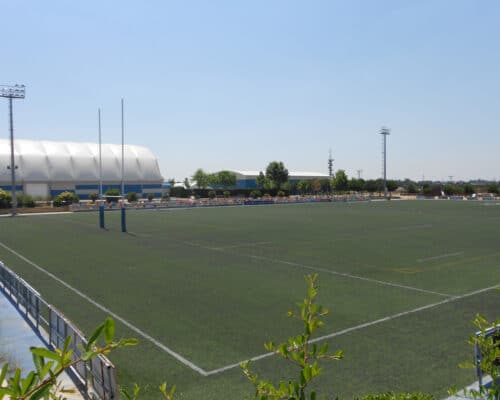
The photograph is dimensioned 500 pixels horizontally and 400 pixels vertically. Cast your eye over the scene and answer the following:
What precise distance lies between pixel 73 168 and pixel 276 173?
2002 inches

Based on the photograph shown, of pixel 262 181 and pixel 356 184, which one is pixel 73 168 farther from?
pixel 356 184

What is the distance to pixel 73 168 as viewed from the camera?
89500 mm

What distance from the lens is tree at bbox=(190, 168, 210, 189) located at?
5037 inches

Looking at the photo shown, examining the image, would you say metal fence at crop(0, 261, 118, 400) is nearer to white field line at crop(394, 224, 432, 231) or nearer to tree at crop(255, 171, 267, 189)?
white field line at crop(394, 224, 432, 231)

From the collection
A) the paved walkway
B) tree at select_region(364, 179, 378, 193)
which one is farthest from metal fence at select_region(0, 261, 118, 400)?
tree at select_region(364, 179, 378, 193)

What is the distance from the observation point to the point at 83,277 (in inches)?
753

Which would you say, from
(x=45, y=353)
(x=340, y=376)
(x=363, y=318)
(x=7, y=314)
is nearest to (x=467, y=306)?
(x=363, y=318)

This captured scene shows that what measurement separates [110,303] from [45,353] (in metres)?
14.2

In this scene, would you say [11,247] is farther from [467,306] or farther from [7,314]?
[467,306]

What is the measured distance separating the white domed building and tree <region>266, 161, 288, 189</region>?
99.6 feet

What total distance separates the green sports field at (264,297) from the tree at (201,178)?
9429 cm

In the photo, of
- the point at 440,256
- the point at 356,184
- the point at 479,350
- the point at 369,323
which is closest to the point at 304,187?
the point at 356,184

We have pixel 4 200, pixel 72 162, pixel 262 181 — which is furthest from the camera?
pixel 262 181

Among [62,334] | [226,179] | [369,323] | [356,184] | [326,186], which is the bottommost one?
[369,323]
